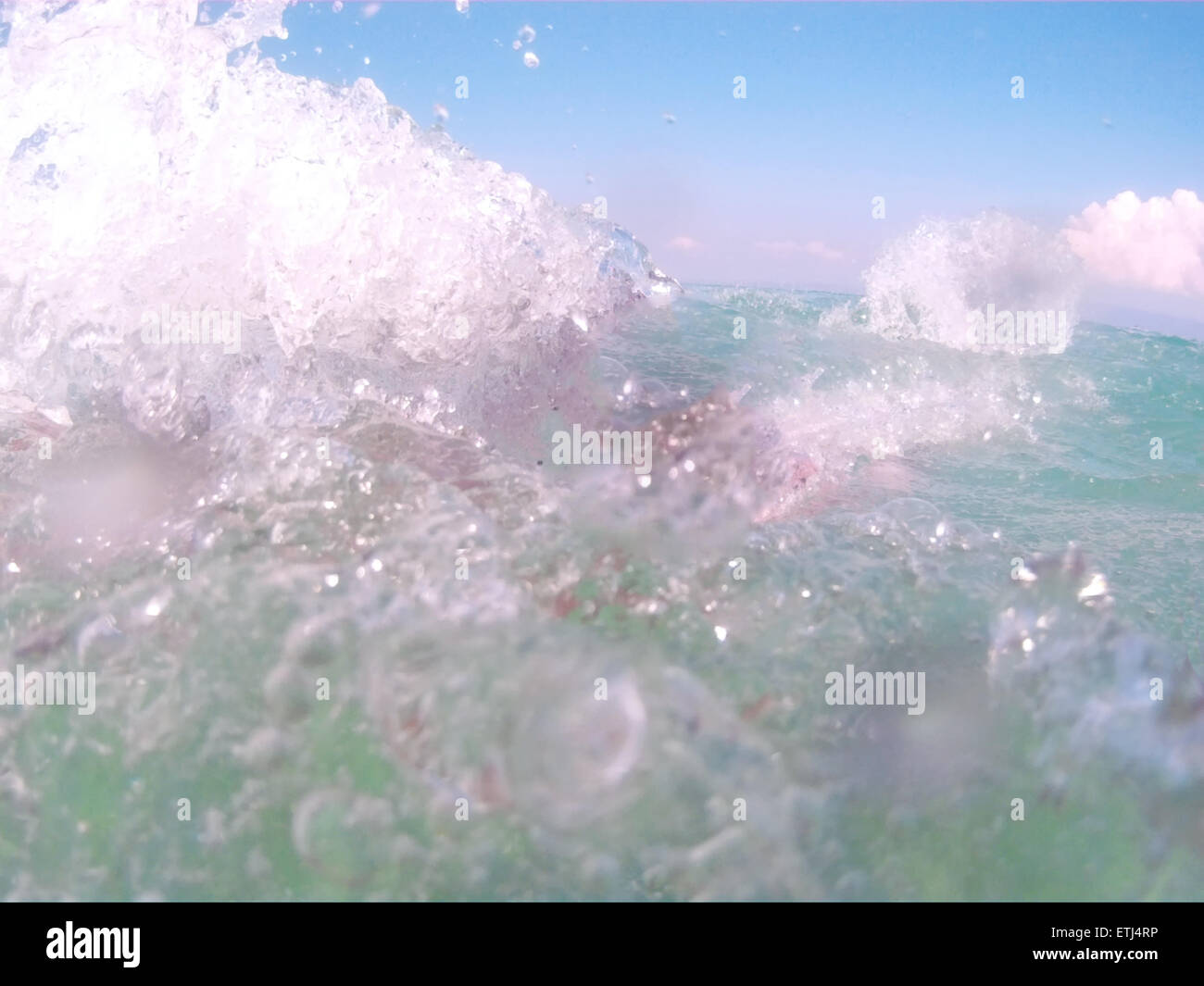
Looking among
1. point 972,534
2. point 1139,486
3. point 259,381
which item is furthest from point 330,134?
point 1139,486

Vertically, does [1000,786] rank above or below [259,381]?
below

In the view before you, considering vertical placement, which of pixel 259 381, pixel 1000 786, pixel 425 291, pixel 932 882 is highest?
pixel 425 291

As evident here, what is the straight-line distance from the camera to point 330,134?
4234 millimetres

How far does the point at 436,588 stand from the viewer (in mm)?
2945

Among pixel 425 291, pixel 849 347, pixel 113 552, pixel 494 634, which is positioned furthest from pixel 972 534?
pixel 849 347

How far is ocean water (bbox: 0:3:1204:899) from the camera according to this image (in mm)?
2615

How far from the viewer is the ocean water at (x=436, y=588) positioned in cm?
262

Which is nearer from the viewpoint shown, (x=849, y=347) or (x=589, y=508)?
(x=589, y=508)

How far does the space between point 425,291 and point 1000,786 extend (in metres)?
3.34

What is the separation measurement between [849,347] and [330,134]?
580 centimetres

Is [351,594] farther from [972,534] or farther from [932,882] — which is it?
[972,534]
